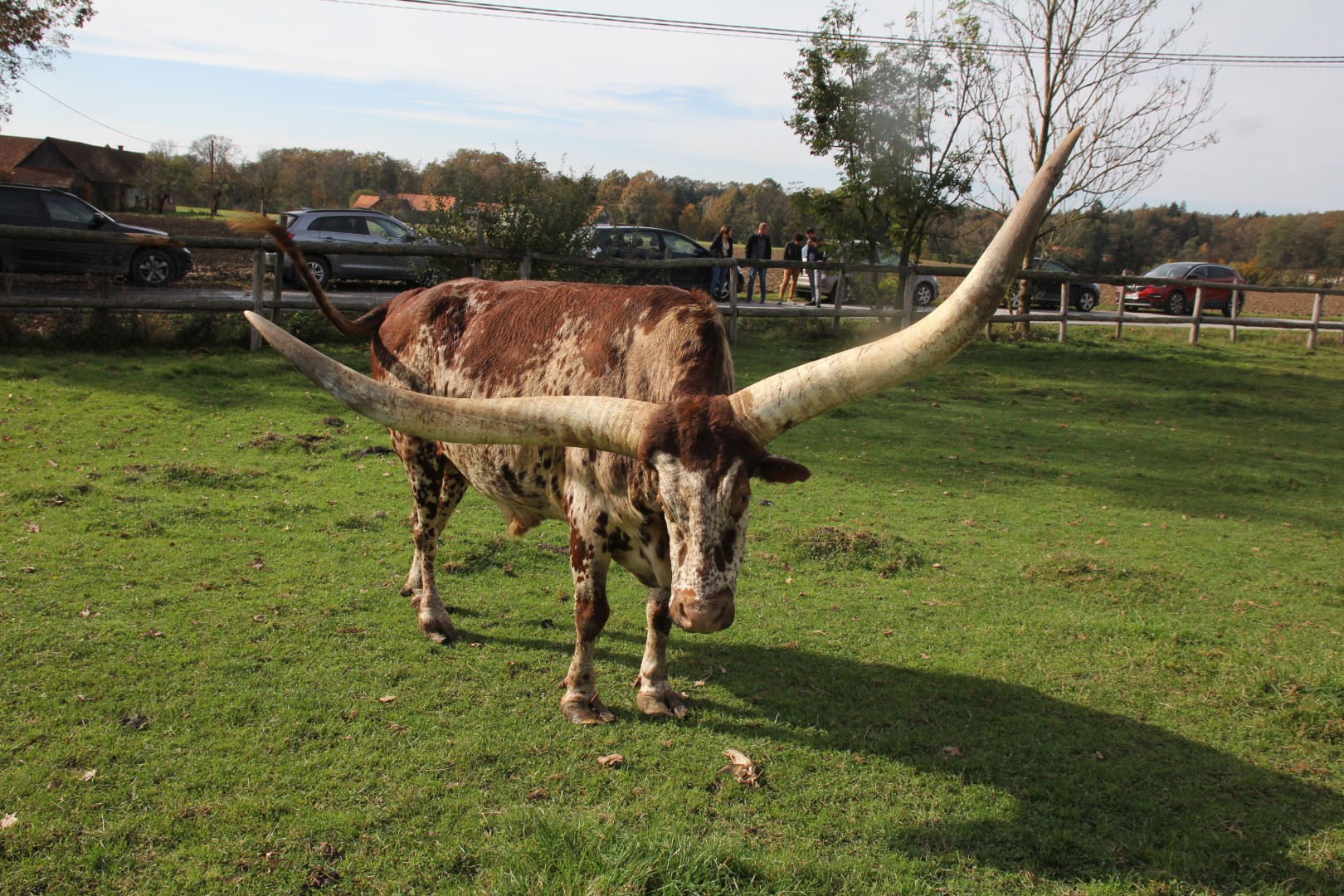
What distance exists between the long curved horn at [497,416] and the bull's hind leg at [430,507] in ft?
5.41

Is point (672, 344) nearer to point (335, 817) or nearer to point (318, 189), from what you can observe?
point (335, 817)

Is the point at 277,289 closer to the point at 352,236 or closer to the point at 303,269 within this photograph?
the point at 352,236

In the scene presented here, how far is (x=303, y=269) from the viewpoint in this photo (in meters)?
5.21

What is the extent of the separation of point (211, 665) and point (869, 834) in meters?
3.40

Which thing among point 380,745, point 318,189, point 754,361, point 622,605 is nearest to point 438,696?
point 380,745

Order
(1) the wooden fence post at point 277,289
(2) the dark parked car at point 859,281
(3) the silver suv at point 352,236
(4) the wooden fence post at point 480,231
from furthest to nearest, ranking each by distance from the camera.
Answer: (2) the dark parked car at point 859,281 → (3) the silver suv at point 352,236 → (4) the wooden fence post at point 480,231 → (1) the wooden fence post at point 277,289

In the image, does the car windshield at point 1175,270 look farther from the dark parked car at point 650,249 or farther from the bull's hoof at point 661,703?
the bull's hoof at point 661,703

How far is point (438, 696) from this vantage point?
4797mm

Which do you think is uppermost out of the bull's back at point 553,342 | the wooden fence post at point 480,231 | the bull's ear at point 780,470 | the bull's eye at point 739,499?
the wooden fence post at point 480,231

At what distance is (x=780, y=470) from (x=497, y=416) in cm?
121

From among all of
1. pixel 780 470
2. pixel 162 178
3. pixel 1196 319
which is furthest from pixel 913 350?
pixel 162 178

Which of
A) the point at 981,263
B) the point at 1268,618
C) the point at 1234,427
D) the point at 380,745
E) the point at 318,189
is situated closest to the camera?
the point at 981,263

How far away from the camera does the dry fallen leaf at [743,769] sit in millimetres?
4172

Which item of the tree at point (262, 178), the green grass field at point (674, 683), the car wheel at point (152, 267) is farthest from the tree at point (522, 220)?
the tree at point (262, 178)
